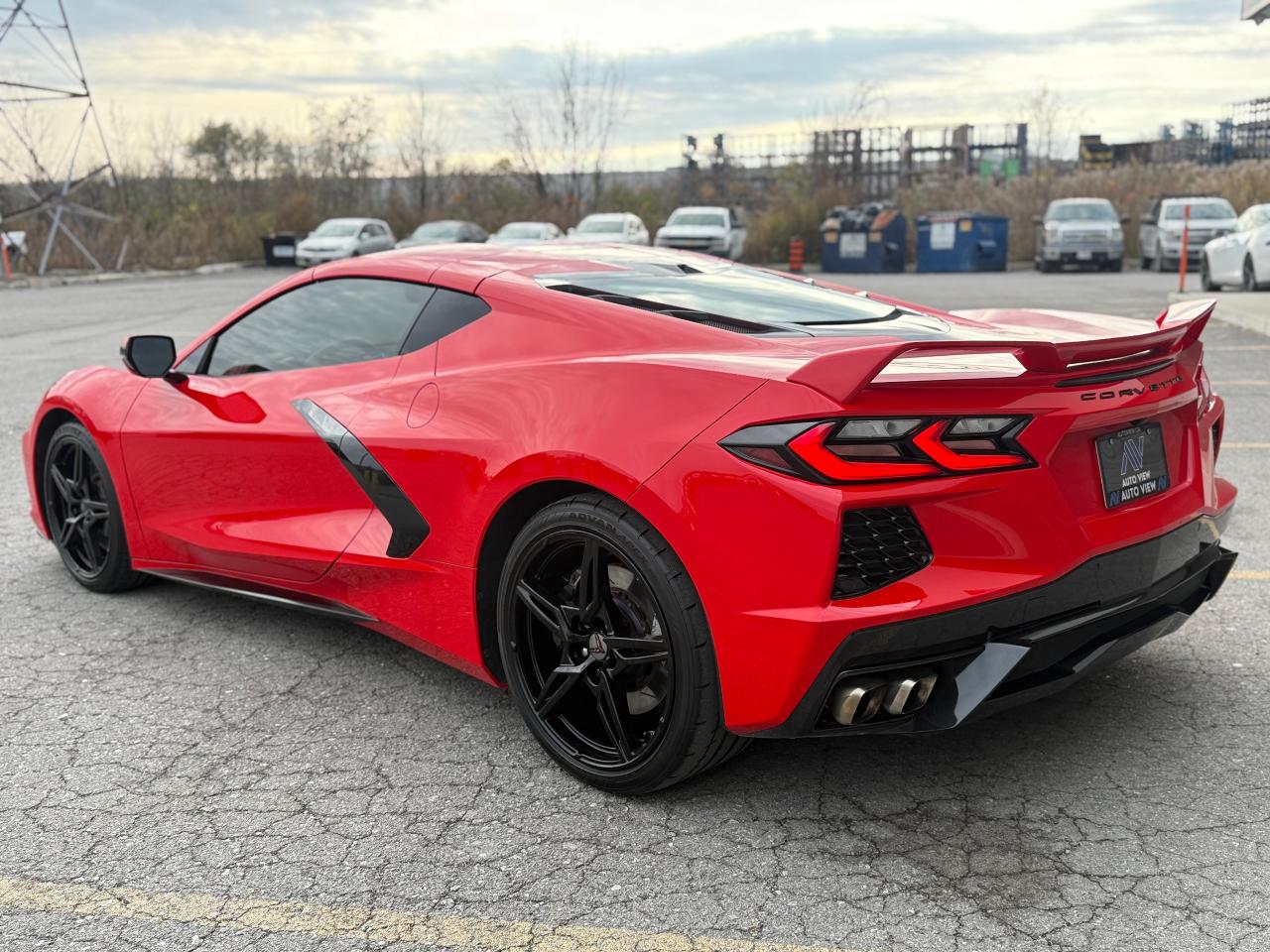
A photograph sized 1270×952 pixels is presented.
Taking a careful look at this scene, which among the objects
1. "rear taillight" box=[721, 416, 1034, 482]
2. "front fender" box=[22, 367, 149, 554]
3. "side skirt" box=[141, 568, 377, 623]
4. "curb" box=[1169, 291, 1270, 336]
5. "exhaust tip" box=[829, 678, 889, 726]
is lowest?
"curb" box=[1169, 291, 1270, 336]

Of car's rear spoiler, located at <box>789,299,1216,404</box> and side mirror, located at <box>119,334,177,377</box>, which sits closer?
car's rear spoiler, located at <box>789,299,1216,404</box>

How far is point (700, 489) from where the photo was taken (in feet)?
9.00

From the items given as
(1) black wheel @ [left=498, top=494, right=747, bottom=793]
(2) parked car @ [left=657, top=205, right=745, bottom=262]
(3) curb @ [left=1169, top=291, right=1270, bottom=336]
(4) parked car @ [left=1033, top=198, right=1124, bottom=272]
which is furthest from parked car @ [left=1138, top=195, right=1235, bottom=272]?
(1) black wheel @ [left=498, top=494, right=747, bottom=793]

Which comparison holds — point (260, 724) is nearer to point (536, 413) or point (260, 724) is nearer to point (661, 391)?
point (536, 413)

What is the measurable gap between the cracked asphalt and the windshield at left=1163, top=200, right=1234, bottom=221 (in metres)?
26.5

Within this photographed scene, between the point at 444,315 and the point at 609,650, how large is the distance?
1233mm

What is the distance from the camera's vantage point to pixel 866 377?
2.56m

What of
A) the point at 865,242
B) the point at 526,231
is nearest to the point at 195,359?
the point at 526,231

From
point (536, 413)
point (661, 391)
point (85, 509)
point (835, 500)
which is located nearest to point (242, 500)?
point (85, 509)

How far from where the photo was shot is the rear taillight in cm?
259

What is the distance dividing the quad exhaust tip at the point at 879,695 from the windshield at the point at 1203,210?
2836 centimetres

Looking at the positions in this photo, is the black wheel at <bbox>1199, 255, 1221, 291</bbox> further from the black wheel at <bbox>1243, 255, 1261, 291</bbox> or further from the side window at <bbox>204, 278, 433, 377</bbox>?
the side window at <bbox>204, 278, 433, 377</bbox>

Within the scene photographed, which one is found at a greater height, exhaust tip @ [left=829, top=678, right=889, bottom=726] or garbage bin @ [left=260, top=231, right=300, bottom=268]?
garbage bin @ [left=260, top=231, right=300, bottom=268]

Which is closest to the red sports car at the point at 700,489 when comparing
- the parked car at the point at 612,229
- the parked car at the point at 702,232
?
the parked car at the point at 612,229
